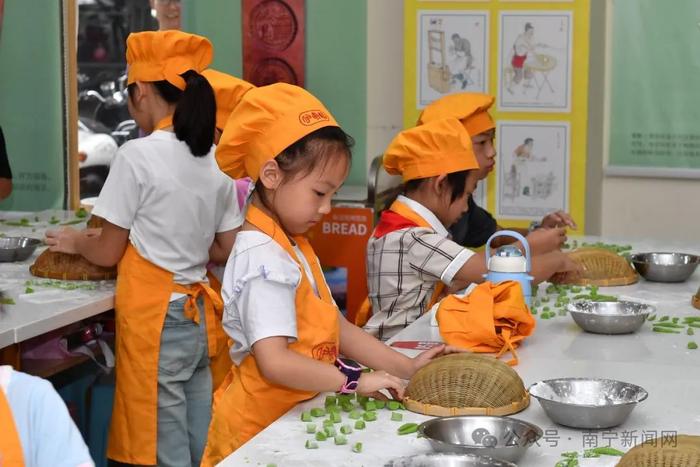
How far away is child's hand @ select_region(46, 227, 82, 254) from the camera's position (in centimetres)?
366

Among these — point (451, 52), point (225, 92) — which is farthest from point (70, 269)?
point (451, 52)

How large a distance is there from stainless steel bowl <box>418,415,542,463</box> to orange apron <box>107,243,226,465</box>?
1.75 meters

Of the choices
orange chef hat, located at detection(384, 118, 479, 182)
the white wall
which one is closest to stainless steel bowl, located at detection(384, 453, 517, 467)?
orange chef hat, located at detection(384, 118, 479, 182)

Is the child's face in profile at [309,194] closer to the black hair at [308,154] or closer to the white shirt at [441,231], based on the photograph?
the black hair at [308,154]

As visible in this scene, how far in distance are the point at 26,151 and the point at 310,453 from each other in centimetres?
452

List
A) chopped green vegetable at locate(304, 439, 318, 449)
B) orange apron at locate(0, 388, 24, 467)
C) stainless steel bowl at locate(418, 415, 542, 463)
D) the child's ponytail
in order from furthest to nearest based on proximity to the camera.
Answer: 1. the child's ponytail
2. chopped green vegetable at locate(304, 439, 318, 449)
3. stainless steel bowl at locate(418, 415, 542, 463)
4. orange apron at locate(0, 388, 24, 467)

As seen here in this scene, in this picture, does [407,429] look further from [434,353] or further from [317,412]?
[434,353]

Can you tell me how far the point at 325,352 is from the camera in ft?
7.79

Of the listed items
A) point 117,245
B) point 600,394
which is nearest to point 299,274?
point 600,394

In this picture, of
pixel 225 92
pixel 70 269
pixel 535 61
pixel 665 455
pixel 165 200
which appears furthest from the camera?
pixel 535 61

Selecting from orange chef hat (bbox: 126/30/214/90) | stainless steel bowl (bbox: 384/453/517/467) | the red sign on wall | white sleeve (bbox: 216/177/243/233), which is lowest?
stainless steel bowl (bbox: 384/453/517/467)

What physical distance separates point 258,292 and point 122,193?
1.37 metres

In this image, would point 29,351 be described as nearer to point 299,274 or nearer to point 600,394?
point 299,274

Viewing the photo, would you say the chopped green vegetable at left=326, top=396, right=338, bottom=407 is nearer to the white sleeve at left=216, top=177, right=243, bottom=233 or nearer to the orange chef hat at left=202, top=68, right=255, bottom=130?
the white sleeve at left=216, top=177, right=243, bottom=233
